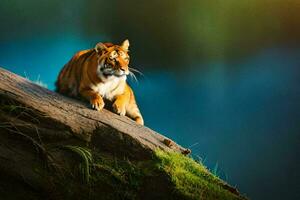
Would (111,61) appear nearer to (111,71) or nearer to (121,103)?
(111,71)

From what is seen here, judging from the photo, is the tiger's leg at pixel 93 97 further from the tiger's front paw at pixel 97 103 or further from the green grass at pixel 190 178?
the green grass at pixel 190 178

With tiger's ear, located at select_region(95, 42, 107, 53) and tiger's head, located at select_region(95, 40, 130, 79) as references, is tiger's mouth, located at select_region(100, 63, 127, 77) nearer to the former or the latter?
tiger's head, located at select_region(95, 40, 130, 79)

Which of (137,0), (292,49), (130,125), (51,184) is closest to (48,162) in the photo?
(51,184)

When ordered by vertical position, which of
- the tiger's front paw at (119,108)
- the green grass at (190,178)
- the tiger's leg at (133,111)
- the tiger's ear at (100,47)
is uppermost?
the tiger's ear at (100,47)

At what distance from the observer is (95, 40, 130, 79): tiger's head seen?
3.43 meters

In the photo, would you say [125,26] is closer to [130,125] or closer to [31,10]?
[31,10]

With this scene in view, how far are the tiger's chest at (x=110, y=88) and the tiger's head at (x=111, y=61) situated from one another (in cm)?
7

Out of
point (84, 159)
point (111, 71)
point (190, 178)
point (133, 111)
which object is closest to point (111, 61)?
point (111, 71)

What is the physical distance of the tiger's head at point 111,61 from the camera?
343 cm

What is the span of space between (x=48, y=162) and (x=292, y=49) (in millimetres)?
2467

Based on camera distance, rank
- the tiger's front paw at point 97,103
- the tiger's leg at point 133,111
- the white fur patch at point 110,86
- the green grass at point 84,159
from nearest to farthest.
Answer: the green grass at point 84,159 < the tiger's front paw at point 97,103 < the white fur patch at point 110,86 < the tiger's leg at point 133,111

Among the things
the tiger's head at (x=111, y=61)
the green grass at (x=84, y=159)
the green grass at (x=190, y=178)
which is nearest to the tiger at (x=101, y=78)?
the tiger's head at (x=111, y=61)

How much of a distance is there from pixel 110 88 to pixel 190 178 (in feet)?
3.01

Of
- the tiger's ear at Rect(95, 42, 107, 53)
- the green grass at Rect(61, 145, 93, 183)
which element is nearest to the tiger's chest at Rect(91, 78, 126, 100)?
the tiger's ear at Rect(95, 42, 107, 53)
